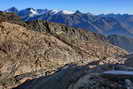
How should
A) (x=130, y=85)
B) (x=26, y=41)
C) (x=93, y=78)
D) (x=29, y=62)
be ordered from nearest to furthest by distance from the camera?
(x=130, y=85)
(x=93, y=78)
(x=29, y=62)
(x=26, y=41)

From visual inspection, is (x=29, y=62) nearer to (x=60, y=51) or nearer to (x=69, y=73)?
(x=60, y=51)

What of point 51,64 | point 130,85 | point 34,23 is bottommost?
point 51,64

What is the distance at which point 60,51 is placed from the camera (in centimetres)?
5778

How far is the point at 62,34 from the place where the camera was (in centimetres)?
7269

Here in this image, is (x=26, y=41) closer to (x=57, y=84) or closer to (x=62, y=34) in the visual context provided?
(x=62, y=34)

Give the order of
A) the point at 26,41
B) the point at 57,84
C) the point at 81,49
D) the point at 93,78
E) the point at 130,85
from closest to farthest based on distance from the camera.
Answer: the point at 130,85 → the point at 93,78 → the point at 57,84 → the point at 26,41 → the point at 81,49

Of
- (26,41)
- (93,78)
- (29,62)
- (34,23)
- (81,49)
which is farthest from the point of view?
(34,23)

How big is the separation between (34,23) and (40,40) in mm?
14452

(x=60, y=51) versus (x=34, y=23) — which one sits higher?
(x=34, y=23)

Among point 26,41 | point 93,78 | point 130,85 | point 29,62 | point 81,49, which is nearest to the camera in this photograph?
point 130,85

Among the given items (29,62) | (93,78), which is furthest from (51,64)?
(93,78)

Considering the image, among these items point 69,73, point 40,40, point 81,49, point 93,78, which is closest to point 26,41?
point 40,40

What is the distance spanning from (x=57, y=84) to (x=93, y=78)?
531 cm

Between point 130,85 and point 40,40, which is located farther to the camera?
point 40,40
